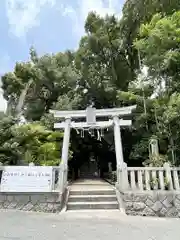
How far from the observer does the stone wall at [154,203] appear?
599 centimetres

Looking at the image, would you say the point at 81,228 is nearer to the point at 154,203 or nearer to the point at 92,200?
the point at 92,200

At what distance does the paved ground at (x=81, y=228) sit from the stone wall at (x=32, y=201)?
0.54m

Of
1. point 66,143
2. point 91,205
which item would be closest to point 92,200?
point 91,205

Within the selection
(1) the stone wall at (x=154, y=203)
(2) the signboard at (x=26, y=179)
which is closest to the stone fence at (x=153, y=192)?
(1) the stone wall at (x=154, y=203)

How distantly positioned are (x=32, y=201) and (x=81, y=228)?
95.0 inches

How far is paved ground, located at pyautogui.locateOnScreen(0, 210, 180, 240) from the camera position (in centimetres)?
367

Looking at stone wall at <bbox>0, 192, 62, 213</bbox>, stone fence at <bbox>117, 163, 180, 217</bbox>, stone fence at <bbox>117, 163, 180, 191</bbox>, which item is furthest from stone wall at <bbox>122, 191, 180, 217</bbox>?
stone wall at <bbox>0, 192, 62, 213</bbox>

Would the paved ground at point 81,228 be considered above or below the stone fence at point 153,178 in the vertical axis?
below

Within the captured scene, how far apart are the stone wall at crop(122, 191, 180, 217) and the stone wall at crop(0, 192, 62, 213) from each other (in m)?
2.06

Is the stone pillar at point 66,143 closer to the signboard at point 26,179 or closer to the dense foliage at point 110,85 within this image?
the signboard at point 26,179

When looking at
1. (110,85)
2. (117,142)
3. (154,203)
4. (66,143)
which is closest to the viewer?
(154,203)

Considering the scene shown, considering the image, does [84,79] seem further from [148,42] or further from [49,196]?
[49,196]

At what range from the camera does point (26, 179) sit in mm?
6207

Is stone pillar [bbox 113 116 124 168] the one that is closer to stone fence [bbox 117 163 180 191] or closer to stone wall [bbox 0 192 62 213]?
stone fence [bbox 117 163 180 191]
